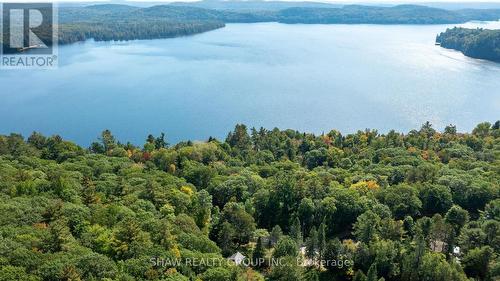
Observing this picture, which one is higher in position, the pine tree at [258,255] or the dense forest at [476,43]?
the dense forest at [476,43]

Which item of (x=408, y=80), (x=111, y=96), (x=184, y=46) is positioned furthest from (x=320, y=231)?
(x=184, y=46)

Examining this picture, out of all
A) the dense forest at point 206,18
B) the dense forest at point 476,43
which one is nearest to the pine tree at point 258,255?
the dense forest at point 476,43

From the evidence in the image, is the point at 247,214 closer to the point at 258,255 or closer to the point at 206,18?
the point at 258,255

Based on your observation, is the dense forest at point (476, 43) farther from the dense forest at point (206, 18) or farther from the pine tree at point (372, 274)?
the pine tree at point (372, 274)

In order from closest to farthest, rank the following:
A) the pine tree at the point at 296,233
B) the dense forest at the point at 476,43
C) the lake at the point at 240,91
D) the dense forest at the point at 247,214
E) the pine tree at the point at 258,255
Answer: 1. the dense forest at the point at 247,214
2. the pine tree at the point at 258,255
3. the pine tree at the point at 296,233
4. the lake at the point at 240,91
5. the dense forest at the point at 476,43

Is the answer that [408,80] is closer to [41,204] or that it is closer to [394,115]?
[394,115]

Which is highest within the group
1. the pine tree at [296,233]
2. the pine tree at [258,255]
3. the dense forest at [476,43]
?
the dense forest at [476,43]

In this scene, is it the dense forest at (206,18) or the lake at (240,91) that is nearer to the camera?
the lake at (240,91)

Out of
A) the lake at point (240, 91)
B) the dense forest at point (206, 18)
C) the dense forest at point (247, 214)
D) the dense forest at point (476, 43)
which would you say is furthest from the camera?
the dense forest at point (206, 18)
